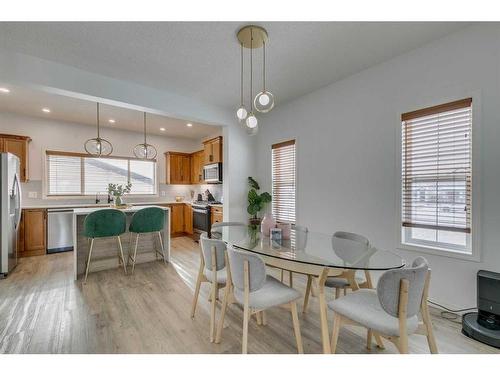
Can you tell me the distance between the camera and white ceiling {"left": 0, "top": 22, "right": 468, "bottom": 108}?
6.74 ft

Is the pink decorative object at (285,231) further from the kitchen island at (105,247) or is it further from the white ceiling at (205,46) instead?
the kitchen island at (105,247)

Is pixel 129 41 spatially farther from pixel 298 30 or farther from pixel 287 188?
pixel 287 188

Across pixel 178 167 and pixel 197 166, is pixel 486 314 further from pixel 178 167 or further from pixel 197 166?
pixel 178 167

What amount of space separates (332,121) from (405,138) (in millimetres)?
989

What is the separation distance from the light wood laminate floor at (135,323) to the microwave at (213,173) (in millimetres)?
2370

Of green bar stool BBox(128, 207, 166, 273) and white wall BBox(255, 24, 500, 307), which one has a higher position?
white wall BBox(255, 24, 500, 307)

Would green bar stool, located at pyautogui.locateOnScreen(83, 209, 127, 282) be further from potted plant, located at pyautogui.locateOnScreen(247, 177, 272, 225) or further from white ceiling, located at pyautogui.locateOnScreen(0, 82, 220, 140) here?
potted plant, located at pyautogui.locateOnScreen(247, 177, 272, 225)

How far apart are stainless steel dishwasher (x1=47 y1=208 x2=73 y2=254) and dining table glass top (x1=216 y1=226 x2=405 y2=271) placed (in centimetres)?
380

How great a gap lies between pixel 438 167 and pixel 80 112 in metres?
5.61

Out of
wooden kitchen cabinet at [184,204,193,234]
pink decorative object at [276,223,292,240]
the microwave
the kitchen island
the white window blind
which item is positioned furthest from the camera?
wooden kitchen cabinet at [184,204,193,234]

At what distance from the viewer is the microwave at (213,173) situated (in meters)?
4.98

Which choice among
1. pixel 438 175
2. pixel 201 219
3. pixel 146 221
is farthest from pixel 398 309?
pixel 201 219

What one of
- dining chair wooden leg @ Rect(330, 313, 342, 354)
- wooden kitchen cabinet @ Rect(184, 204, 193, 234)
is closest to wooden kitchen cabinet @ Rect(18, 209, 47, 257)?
wooden kitchen cabinet @ Rect(184, 204, 193, 234)
